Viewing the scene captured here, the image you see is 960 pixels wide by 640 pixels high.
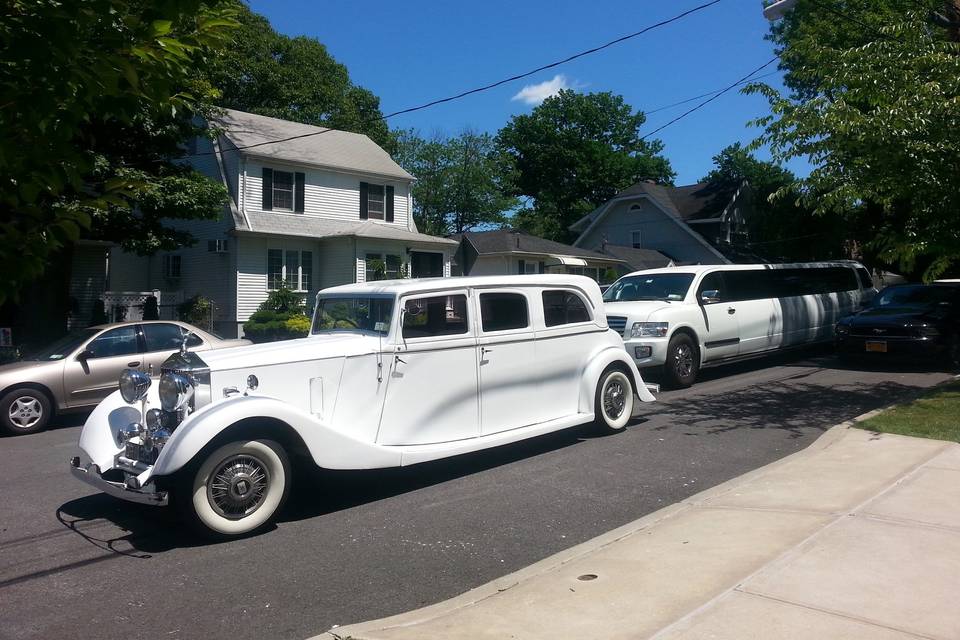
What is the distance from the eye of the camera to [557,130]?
64438 mm

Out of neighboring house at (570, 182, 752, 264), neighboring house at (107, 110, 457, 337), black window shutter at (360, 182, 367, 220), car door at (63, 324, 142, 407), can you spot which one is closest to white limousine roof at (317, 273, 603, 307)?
car door at (63, 324, 142, 407)

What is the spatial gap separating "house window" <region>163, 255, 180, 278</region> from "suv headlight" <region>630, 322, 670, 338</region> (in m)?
20.5

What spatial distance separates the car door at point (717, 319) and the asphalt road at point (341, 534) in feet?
11.8

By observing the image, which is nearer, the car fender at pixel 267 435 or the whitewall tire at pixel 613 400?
the car fender at pixel 267 435

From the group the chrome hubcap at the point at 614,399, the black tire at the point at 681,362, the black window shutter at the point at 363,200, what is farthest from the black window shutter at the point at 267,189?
the chrome hubcap at the point at 614,399

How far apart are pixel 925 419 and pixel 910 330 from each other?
5424 mm

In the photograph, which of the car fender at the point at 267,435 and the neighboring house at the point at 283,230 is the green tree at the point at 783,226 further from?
the car fender at the point at 267,435

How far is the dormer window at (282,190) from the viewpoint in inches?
1000

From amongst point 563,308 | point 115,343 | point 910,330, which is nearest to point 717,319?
point 910,330

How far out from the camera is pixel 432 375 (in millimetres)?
6652

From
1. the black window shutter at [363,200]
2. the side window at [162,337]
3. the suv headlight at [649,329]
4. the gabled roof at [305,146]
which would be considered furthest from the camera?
the black window shutter at [363,200]

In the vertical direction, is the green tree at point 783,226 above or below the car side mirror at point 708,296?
above

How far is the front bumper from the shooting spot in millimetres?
5141

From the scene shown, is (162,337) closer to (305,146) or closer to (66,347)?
(66,347)
